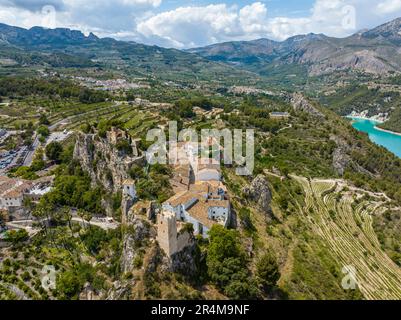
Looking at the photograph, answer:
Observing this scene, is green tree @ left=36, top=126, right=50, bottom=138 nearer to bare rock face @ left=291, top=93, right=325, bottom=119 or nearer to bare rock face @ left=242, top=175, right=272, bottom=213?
bare rock face @ left=242, top=175, right=272, bottom=213

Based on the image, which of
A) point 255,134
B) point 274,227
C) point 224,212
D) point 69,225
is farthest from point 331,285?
point 255,134

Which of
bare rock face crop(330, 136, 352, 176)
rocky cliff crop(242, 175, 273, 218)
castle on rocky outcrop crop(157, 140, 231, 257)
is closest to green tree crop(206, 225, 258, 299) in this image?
castle on rocky outcrop crop(157, 140, 231, 257)

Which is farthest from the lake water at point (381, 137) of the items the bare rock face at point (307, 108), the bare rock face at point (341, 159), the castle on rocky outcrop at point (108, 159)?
the castle on rocky outcrop at point (108, 159)

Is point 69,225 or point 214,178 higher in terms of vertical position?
point 214,178

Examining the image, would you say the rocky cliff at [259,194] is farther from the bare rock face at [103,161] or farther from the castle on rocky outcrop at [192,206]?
the bare rock face at [103,161]
